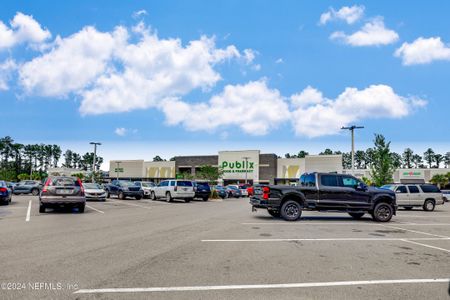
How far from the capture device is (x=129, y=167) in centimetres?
8938

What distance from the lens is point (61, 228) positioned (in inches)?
424

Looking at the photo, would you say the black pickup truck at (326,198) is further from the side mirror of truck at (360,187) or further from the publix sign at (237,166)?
the publix sign at (237,166)

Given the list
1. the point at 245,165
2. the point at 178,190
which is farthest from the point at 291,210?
the point at 245,165

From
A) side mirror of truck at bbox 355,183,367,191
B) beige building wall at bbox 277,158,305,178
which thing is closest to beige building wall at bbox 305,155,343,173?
beige building wall at bbox 277,158,305,178

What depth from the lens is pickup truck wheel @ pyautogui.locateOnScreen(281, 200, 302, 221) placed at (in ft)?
46.5

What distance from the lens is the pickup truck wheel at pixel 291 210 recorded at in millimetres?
14180

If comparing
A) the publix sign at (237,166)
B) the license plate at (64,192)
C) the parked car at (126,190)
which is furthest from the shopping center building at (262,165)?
the license plate at (64,192)

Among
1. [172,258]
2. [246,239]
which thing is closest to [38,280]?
[172,258]

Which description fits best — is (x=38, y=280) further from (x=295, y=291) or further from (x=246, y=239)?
(x=246, y=239)

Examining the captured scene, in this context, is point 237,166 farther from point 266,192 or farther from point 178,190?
point 266,192

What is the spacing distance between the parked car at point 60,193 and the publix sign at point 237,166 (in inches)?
2265

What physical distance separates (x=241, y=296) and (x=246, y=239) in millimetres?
4677

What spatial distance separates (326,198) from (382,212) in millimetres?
2848

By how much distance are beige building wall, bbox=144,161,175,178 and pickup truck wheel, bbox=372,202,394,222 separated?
230 ft
